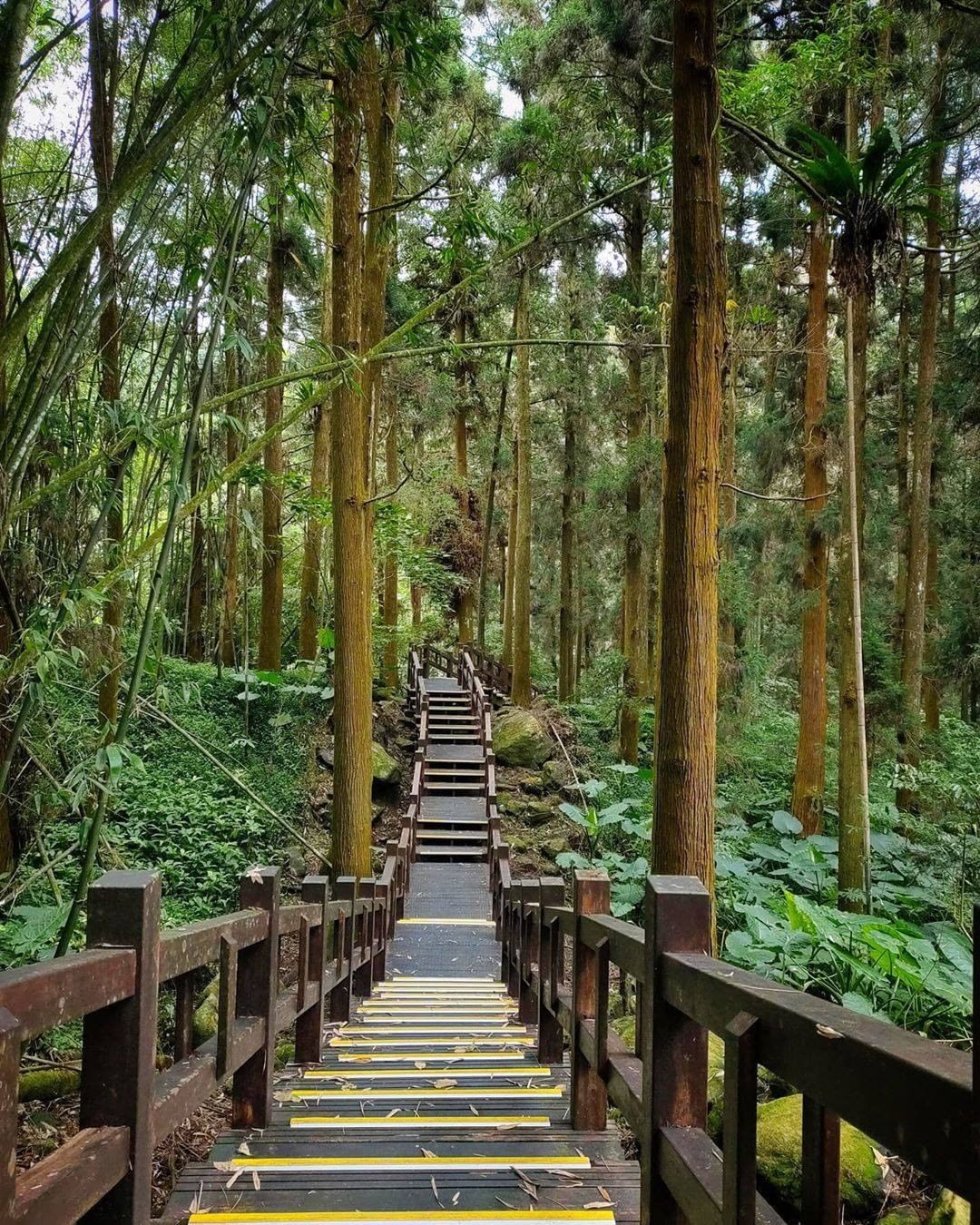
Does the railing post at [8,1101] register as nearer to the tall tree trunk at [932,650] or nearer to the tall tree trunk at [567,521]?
the tall tree trunk at [932,650]

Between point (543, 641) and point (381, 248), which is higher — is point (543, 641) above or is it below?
below

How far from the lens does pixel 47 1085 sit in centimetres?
556

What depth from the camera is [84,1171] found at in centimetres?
155

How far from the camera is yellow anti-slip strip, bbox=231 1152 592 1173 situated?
2.55 meters

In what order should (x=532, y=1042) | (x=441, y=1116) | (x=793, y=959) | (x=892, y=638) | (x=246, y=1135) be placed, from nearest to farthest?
(x=246, y=1135) < (x=441, y=1116) < (x=532, y=1042) < (x=793, y=959) < (x=892, y=638)

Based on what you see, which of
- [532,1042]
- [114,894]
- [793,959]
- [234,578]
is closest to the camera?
[114,894]

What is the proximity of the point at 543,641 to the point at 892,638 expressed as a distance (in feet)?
71.5

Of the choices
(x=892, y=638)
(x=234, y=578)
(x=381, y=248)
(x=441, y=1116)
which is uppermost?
(x=381, y=248)

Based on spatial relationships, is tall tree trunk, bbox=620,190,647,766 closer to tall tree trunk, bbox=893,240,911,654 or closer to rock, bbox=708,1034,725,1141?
tall tree trunk, bbox=893,240,911,654

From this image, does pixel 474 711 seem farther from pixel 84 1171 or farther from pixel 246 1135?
pixel 84 1171

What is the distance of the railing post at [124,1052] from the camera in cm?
173

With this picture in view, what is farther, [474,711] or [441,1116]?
[474,711]

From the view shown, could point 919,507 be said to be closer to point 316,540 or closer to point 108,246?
point 316,540

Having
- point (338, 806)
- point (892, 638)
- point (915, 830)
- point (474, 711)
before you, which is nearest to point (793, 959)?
point (338, 806)
